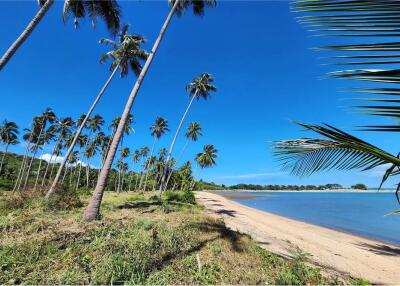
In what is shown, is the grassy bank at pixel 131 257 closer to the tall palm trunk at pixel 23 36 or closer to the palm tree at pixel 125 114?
the palm tree at pixel 125 114

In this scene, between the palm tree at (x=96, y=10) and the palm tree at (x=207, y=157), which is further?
the palm tree at (x=207, y=157)

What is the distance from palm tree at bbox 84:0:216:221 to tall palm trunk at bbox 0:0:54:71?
4.38 m

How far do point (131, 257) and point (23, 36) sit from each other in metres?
8.82

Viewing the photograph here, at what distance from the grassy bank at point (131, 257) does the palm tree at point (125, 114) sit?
1285 millimetres

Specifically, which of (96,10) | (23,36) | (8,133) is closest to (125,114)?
(23,36)

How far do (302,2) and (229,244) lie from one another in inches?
310

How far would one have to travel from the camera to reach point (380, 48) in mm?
1036

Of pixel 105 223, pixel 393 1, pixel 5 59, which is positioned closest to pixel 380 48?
pixel 393 1

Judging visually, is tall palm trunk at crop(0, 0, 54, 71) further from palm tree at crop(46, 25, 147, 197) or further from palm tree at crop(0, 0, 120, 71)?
palm tree at crop(46, 25, 147, 197)

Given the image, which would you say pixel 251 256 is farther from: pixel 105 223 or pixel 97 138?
pixel 97 138

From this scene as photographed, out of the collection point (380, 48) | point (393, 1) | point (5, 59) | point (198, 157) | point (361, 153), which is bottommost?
point (361, 153)

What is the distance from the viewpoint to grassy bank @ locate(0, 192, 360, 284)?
16.9 feet

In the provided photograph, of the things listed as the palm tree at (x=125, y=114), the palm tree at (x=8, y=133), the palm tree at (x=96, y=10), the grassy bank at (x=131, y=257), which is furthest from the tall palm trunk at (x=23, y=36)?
the palm tree at (x=8, y=133)

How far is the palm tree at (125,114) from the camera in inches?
406
